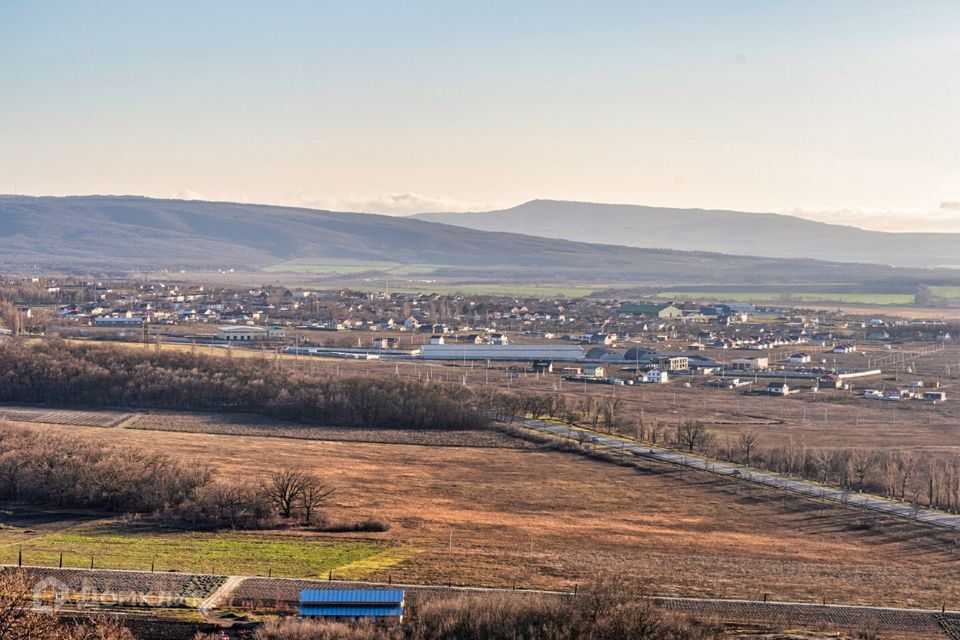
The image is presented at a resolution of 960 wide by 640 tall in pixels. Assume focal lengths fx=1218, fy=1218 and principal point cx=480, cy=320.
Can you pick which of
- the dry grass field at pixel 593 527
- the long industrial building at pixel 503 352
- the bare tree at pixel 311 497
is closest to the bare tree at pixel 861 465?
the dry grass field at pixel 593 527

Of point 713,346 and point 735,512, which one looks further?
point 713,346

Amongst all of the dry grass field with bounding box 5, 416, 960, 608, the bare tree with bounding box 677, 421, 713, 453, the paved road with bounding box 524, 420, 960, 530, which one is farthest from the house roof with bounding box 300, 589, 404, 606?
the bare tree with bounding box 677, 421, 713, 453

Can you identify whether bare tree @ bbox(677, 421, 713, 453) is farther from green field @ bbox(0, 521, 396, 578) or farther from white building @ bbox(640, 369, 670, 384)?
white building @ bbox(640, 369, 670, 384)

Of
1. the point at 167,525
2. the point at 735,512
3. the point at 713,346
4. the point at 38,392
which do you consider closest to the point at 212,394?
the point at 38,392

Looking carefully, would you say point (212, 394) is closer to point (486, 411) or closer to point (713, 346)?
point (486, 411)

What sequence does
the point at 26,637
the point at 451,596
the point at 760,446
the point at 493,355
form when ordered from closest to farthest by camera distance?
the point at 26,637 < the point at 451,596 < the point at 760,446 < the point at 493,355

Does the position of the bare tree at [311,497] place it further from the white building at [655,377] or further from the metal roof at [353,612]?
the white building at [655,377]

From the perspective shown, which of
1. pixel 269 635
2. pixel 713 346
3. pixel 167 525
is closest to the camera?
pixel 269 635
